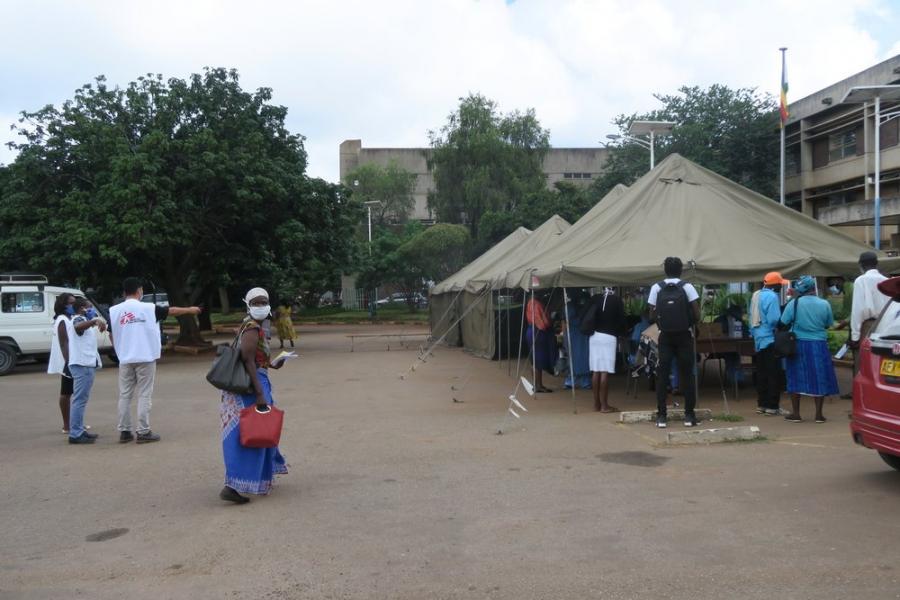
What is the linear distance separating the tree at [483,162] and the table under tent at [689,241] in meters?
30.9

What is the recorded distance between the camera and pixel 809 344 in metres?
8.91

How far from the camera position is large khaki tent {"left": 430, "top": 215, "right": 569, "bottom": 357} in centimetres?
1822

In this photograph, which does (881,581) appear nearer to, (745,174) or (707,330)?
(707,330)

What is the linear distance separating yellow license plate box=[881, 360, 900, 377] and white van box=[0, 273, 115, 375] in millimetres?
15966

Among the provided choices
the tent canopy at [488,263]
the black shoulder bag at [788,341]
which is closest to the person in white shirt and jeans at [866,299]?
the black shoulder bag at [788,341]

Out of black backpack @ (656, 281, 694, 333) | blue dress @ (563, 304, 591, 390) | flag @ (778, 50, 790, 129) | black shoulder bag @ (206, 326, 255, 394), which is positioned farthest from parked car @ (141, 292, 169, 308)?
flag @ (778, 50, 790, 129)

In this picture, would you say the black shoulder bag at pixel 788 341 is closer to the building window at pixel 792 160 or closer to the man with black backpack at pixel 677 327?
the man with black backpack at pixel 677 327

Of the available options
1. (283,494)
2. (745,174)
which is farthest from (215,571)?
(745,174)

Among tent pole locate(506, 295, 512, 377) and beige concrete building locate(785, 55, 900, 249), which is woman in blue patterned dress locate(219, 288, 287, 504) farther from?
beige concrete building locate(785, 55, 900, 249)

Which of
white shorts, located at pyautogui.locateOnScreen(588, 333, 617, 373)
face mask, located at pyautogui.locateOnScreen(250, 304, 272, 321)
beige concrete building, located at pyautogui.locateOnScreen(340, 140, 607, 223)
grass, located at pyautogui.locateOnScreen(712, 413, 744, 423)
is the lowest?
grass, located at pyautogui.locateOnScreen(712, 413, 744, 423)

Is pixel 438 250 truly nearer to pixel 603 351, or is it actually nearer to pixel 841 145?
pixel 841 145

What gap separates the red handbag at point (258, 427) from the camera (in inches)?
237

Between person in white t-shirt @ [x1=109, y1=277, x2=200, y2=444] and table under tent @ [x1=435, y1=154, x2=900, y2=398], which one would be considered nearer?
person in white t-shirt @ [x1=109, y1=277, x2=200, y2=444]

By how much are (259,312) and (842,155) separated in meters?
35.7
